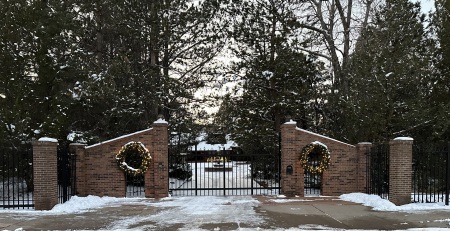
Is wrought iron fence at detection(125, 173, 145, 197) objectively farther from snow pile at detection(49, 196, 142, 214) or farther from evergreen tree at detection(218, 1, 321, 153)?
evergreen tree at detection(218, 1, 321, 153)

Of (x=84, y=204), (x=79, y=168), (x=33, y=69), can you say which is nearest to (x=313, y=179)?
(x=84, y=204)

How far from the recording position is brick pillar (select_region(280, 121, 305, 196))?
13.9 metres

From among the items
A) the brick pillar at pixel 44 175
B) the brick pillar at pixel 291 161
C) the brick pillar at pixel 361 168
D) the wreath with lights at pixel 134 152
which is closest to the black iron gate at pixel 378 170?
the brick pillar at pixel 361 168

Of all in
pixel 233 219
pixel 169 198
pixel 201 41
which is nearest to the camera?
pixel 233 219

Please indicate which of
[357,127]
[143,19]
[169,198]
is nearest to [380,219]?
[357,127]

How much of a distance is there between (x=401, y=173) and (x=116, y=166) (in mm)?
9582

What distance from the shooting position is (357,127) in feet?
49.7

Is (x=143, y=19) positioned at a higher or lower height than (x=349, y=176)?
higher

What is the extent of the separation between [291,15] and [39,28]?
10.5 m

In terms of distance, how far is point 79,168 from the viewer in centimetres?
1344

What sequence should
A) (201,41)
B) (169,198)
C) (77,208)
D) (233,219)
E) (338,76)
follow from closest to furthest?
(233,219), (77,208), (169,198), (201,41), (338,76)

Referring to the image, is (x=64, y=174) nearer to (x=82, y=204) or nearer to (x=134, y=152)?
(x=82, y=204)

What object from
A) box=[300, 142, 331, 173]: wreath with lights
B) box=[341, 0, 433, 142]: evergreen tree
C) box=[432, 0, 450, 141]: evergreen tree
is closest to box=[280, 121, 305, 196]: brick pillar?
box=[300, 142, 331, 173]: wreath with lights

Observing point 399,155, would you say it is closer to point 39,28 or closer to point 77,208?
point 77,208
